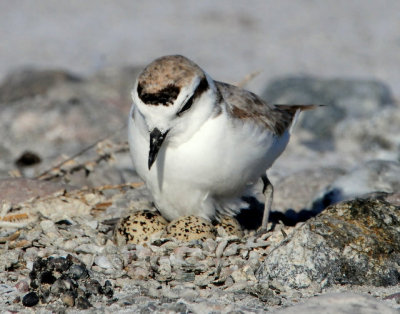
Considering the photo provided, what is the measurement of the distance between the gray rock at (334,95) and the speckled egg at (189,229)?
6131mm

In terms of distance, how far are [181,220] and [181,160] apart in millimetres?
489

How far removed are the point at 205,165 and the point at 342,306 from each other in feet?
4.91

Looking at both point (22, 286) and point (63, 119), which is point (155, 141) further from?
point (63, 119)

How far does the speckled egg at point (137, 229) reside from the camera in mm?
5074

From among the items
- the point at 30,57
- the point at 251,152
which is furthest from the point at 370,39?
the point at 251,152

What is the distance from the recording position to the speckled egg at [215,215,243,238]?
17.2 feet

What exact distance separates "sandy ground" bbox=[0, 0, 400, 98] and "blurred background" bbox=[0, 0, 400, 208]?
0.03 meters

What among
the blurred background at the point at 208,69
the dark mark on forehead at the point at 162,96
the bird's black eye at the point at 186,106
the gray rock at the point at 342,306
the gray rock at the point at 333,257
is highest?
the dark mark on forehead at the point at 162,96

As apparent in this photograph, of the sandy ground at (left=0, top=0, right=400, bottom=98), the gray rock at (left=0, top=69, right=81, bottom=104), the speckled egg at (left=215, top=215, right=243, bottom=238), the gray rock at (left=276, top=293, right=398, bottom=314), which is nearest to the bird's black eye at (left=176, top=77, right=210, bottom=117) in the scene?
the speckled egg at (left=215, top=215, right=243, bottom=238)

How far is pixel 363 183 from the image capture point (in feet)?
22.6

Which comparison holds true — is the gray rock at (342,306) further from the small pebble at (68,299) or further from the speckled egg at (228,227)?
the speckled egg at (228,227)

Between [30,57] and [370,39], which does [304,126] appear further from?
[30,57]

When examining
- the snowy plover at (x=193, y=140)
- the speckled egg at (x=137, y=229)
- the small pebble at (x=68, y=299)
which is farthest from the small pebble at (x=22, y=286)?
the snowy plover at (x=193, y=140)

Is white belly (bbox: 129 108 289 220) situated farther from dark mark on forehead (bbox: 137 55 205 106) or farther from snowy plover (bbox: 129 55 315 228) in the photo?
dark mark on forehead (bbox: 137 55 205 106)
